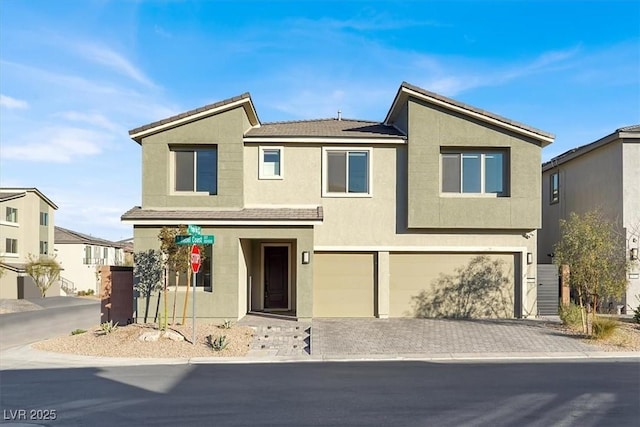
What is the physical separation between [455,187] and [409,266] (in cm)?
312

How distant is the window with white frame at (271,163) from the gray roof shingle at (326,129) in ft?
1.79

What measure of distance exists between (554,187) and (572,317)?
10.9 metres

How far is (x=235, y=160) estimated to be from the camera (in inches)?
681

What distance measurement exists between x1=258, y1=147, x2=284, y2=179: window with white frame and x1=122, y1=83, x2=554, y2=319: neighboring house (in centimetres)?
4

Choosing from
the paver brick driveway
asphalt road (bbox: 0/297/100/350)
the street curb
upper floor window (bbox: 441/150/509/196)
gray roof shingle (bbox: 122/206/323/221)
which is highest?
upper floor window (bbox: 441/150/509/196)

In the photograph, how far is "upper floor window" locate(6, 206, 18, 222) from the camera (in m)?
45.6

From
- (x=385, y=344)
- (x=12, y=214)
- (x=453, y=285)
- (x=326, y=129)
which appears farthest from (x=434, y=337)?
(x=12, y=214)

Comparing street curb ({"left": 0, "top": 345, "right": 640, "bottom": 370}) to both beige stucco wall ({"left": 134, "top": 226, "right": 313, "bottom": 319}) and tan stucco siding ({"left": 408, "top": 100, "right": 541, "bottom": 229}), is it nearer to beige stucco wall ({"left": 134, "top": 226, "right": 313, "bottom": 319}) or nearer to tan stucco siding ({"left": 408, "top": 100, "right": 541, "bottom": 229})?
beige stucco wall ({"left": 134, "top": 226, "right": 313, "bottom": 319})

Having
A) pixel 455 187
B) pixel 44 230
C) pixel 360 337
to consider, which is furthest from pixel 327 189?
pixel 44 230

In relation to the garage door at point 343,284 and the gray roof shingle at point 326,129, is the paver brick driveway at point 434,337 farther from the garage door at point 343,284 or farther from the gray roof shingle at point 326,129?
the gray roof shingle at point 326,129

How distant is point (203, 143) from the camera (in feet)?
56.9

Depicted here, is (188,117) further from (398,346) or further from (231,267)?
(398,346)

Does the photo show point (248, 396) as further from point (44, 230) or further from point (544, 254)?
point (44, 230)

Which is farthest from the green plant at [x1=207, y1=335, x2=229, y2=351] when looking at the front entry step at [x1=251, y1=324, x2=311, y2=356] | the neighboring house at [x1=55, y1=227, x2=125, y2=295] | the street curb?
the neighboring house at [x1=55, y1=227, x2=125, y2=295]
